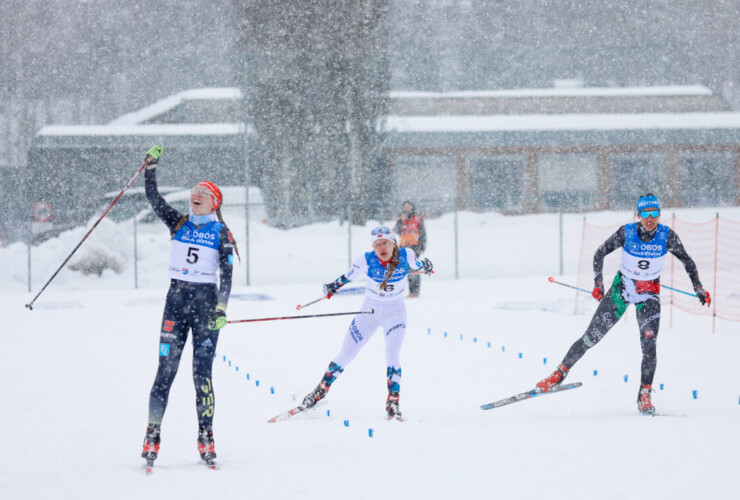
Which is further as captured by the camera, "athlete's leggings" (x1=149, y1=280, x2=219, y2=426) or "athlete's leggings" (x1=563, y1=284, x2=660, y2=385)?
"athlete's leggings" (x1=563, y1=284, x2=660, y2=385)

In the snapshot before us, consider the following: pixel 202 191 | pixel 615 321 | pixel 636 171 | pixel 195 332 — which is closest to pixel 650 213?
pixel 615 321

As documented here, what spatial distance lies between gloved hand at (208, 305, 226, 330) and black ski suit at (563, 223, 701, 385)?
12.2 ft

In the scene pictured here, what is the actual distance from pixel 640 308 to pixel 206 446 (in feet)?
14.1

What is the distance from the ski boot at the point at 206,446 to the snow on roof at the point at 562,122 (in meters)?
27.0

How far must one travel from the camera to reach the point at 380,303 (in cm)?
726

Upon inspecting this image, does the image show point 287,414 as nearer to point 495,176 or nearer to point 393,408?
point 393,408

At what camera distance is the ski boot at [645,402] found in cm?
690

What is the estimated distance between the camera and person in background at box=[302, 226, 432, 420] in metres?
7.13

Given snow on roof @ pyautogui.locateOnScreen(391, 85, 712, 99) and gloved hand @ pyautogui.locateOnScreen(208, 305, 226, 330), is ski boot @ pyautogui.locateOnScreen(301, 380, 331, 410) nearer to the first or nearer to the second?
gloved hand @ pyautogui.locateOnScreen(208, 305, 226, 330)

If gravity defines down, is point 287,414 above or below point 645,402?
below

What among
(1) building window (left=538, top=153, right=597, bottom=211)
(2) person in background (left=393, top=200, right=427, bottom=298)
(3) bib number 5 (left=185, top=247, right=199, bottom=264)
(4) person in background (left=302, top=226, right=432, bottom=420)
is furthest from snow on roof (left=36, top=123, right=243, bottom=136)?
(3) bib number 5 (left=185, top=247, right=199, bottom=264)

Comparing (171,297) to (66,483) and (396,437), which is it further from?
(396,437)

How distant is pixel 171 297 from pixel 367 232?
19.2 m

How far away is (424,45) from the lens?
35.7m
